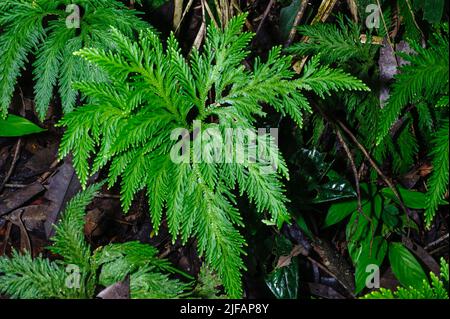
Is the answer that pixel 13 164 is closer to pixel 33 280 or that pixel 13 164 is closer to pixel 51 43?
pixel 51 43

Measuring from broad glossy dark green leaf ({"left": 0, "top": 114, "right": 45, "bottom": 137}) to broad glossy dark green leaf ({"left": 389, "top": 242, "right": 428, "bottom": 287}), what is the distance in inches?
91.4

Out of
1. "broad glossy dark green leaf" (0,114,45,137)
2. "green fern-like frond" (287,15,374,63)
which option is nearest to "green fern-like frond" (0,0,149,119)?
"broad glossy dark green leaf" (0,114,45,137)

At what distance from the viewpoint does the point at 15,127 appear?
2.88 meters

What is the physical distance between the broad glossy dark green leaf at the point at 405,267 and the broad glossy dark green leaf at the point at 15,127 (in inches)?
91.4

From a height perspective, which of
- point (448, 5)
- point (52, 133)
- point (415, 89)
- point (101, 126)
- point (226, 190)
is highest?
point (448, 5)

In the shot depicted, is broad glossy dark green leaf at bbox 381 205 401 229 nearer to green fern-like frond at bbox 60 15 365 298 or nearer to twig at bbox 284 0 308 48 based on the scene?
twig at bbox 284 0 308 48

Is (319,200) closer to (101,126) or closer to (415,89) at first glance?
(415,89)

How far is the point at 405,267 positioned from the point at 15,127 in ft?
8.35

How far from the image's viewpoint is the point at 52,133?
324 centimetres

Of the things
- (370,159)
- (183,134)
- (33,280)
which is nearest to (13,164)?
(33,280)

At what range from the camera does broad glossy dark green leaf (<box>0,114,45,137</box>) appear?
285 cm

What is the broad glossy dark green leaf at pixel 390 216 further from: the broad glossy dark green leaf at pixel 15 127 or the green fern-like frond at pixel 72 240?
the broad glossy dark green leaf at pixel 15 127
